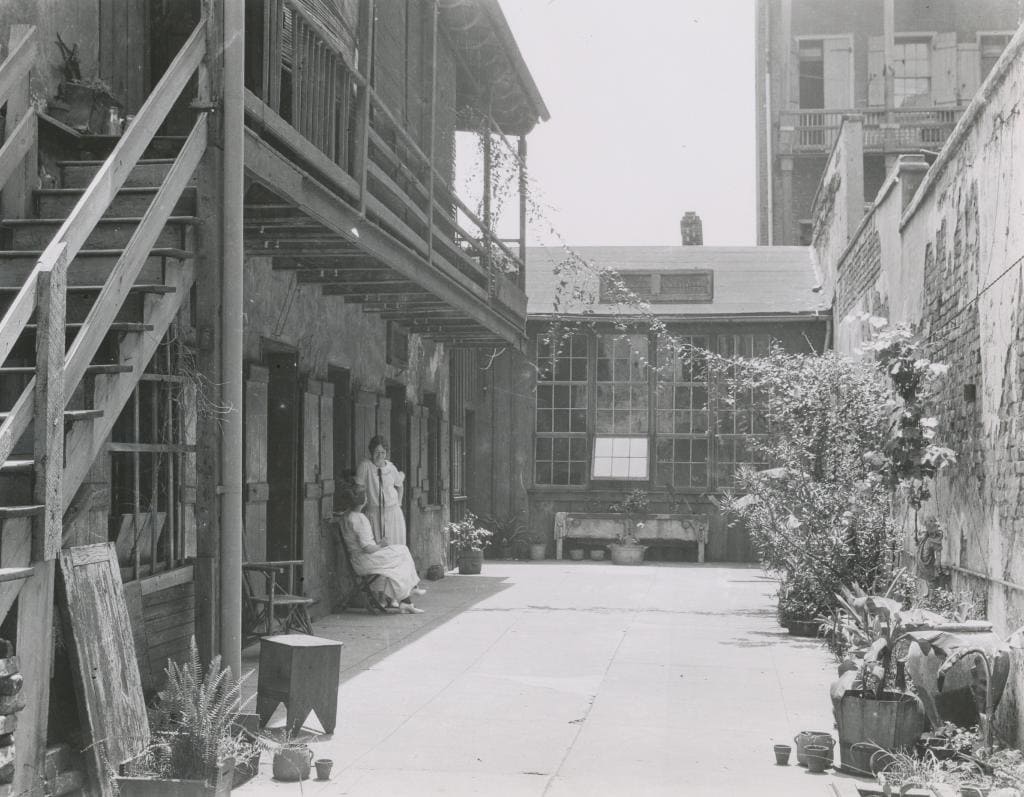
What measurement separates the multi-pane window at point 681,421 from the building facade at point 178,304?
7.90 meters

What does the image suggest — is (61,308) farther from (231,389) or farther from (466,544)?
(466,544)

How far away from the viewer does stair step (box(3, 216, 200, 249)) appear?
6.36 meters

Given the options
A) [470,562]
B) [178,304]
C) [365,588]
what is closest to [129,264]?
[178,304]

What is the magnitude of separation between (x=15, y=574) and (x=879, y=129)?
23963mm

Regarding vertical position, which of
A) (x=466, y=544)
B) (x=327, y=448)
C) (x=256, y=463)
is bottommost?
(x=466, y=544)

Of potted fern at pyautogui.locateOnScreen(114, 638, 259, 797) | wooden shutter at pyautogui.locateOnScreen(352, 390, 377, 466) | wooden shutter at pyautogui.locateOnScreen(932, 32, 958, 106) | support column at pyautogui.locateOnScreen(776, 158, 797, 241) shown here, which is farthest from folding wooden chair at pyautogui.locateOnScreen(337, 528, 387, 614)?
wooden shutter at pyautogui.locateOnScreen(932, 32, 958, 106)

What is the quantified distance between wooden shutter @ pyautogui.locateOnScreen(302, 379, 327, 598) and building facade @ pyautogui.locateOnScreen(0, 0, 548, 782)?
32 mm

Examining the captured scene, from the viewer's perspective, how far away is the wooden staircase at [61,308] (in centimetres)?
479

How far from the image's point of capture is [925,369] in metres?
8.98

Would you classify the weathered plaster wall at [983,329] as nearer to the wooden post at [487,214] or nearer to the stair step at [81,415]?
the stair step at [81,415]

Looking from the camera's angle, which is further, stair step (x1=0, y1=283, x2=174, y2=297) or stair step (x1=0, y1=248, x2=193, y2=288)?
stair step (x1=0, y1=248, x2=193, y2=288)

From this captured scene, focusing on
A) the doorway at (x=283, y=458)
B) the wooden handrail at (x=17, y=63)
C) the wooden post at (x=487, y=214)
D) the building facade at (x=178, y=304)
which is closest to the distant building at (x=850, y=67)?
the wooden post at (x=487, y=214)

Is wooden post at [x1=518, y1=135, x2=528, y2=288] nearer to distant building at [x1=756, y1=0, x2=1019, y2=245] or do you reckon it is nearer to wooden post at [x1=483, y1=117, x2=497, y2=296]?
wooden post at [x1=483, y1=117, x2=497, y2=296]

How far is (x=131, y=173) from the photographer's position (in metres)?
7.02
